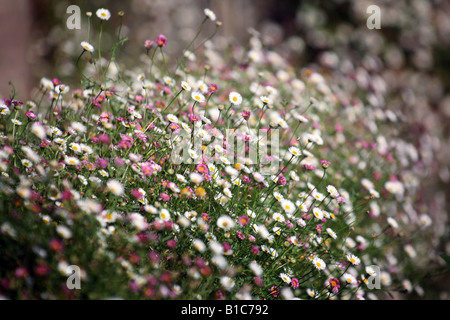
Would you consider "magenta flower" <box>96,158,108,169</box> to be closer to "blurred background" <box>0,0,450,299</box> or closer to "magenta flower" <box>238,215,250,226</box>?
"magenta flower" <box>238,215,250,226</box>

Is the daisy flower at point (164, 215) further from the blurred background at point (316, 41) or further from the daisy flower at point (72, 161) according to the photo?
the blurred background at point (316, 41)

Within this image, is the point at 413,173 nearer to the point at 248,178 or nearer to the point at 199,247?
the point at 248,178

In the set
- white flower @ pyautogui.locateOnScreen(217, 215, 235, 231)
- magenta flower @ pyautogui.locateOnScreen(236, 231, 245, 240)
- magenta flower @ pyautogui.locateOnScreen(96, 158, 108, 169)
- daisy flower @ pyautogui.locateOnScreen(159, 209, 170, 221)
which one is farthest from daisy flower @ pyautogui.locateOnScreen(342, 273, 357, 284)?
magenta flower @ pyautogui.locateOnScreen(96, 158, 108, 169)

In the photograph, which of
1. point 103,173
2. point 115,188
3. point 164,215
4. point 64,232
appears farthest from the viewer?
point 103,173

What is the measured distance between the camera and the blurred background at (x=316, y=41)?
14.9ft

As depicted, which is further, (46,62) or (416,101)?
(416,101)

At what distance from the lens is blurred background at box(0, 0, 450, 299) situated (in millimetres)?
4551

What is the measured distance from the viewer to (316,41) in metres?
6.50

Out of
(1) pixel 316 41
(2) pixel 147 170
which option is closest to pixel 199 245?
(2) pixel 147 170

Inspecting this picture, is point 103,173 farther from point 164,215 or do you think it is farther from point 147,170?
point 164,215

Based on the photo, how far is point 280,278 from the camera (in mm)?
2008

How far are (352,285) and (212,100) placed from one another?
1.68 meters
